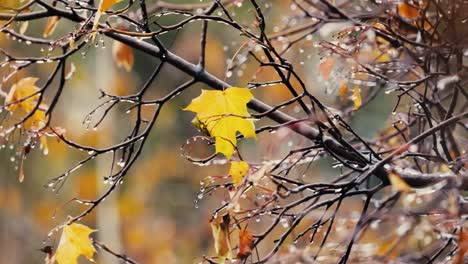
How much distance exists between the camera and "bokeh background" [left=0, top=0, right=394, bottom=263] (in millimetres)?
4852

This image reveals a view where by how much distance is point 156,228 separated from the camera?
567 cm

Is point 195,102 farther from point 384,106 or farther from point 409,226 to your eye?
point 384,106

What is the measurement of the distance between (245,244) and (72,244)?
0.35 m

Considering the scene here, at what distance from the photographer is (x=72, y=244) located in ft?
4.01

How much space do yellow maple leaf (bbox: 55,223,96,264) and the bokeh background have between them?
3374mm

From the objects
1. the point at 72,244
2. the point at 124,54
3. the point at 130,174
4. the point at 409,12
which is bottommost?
the point at 72,244

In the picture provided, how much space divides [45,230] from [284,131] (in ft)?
14.1

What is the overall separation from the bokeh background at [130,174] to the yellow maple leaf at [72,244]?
3374mm

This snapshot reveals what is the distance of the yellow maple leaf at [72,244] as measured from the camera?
47.8 inches

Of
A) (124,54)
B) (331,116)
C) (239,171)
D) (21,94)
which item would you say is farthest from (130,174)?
(239,171)

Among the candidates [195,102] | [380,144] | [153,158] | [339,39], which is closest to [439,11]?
[339,39]

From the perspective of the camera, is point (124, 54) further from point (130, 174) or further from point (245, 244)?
point (130, 174)

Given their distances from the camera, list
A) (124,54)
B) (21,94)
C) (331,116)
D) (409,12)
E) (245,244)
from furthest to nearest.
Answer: (124,54)
(21,94)
(409,12)
(331,116)
(245,244)

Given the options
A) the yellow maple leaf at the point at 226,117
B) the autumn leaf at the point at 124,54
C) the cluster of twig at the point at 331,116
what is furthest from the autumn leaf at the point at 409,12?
the autumn leaf at the point at 124,54
